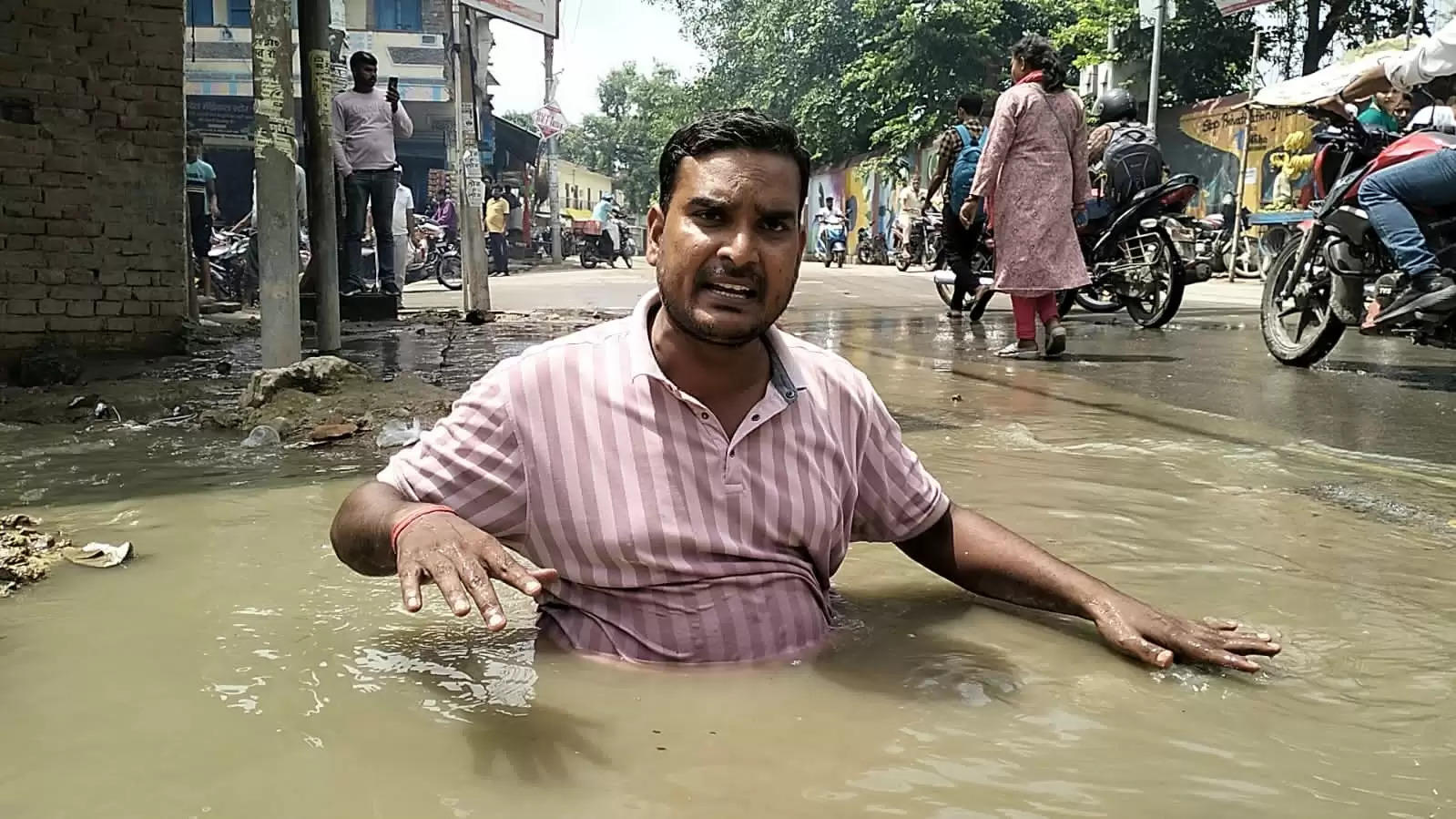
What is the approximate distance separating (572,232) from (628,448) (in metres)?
27.4

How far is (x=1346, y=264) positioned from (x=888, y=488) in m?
4.42

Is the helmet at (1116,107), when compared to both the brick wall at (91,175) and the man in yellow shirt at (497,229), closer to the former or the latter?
the brick wall at (91,175)

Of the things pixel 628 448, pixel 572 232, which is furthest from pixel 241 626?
pixel 572 232

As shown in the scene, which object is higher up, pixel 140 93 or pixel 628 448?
pixel 140 93

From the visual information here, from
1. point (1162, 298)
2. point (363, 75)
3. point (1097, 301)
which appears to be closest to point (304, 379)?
point (363, 75)

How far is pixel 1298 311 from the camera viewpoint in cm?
635

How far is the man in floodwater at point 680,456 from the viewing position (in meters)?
1.92

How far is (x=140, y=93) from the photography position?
21.8 ft

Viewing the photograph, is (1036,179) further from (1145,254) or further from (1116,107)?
(1116,107)

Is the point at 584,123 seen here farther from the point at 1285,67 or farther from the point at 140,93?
the point at 140,93

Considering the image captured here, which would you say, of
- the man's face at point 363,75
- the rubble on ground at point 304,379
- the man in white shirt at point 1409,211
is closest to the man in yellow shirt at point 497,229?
the man's face at point 363,75

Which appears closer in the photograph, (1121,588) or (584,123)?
(1121,588)

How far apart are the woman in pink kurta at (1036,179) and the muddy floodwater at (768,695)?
11.4ft

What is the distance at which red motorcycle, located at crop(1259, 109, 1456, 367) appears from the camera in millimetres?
5398
